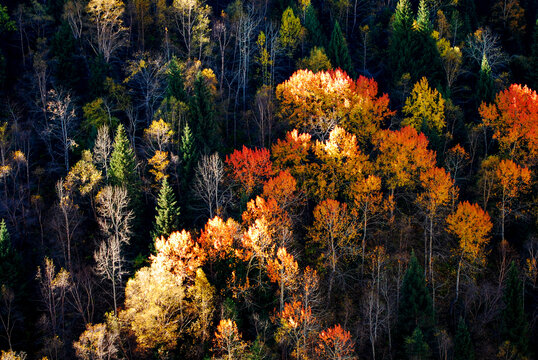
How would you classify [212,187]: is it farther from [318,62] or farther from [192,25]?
[192,25]

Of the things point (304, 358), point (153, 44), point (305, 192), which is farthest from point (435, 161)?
point (153, 44)

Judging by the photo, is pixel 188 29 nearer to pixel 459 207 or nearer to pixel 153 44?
pixel 153 44

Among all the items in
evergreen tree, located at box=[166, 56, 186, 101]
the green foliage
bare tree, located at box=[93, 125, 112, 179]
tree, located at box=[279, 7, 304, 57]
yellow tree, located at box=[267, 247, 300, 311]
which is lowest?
yellow tree, located at box=[267, 247, 300, 311]

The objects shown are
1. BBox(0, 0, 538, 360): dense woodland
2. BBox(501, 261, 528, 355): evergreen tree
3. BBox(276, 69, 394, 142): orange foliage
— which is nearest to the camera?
BBox(0, 0, 538, 360): dense woodland

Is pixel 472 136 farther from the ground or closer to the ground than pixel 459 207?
farther from the ground

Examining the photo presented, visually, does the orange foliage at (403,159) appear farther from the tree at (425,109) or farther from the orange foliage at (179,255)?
the orange foliage at (179,255)

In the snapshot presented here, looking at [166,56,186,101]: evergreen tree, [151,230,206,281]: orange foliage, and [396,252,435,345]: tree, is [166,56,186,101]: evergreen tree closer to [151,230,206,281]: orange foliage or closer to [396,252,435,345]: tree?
[151,230,206,281]: orange foliage

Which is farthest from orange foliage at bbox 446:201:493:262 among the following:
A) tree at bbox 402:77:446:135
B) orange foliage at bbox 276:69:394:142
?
orange foliage at bbox 276:69:394:142
